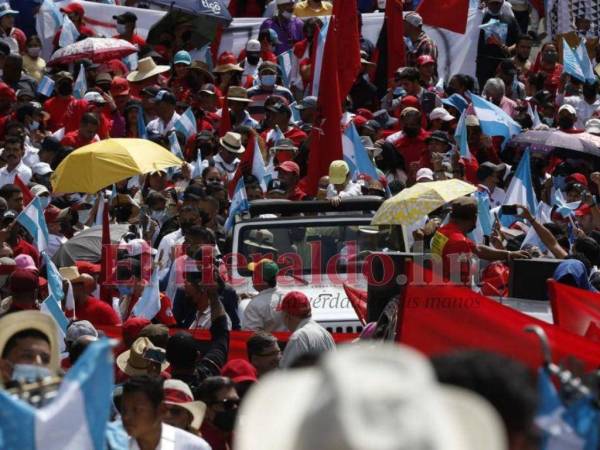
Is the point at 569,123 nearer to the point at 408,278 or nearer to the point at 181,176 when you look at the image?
the point at 181,176

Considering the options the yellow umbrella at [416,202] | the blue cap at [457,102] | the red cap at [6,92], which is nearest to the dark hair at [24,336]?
the yellow umbrella at [416,202]

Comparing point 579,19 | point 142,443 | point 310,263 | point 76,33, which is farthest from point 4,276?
point 579,19

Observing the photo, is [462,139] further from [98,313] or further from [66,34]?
[98,313]

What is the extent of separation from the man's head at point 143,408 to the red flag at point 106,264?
5385mm

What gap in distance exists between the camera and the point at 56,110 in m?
16.7

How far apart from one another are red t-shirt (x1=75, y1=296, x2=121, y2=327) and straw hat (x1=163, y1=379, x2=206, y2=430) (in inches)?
132

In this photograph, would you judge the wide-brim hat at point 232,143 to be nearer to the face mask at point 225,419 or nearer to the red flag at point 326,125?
the red flag at point 326,125

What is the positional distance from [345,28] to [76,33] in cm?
354

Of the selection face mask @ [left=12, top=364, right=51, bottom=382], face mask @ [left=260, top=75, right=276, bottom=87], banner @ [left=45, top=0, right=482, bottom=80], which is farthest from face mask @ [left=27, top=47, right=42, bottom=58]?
face mask @ [left=12, top=364, right=51, bottom=382]

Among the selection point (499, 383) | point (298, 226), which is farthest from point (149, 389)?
point (298, 226)

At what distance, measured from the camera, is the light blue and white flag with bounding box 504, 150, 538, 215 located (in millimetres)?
14797

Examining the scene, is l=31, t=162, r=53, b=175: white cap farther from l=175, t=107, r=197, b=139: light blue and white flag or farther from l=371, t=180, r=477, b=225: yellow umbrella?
l=371, t=180, r=477, b=225: yellow umbrella

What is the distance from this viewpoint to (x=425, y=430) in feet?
8.38

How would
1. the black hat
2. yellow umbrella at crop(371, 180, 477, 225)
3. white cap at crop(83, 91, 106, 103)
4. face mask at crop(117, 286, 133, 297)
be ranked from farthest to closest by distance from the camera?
the black hat → white cap at crop(83, 91, 106, 103) → face mask at crop(117, 286, 133, 297) → yellow umbrella at crop(371, 180, 477, 225)
